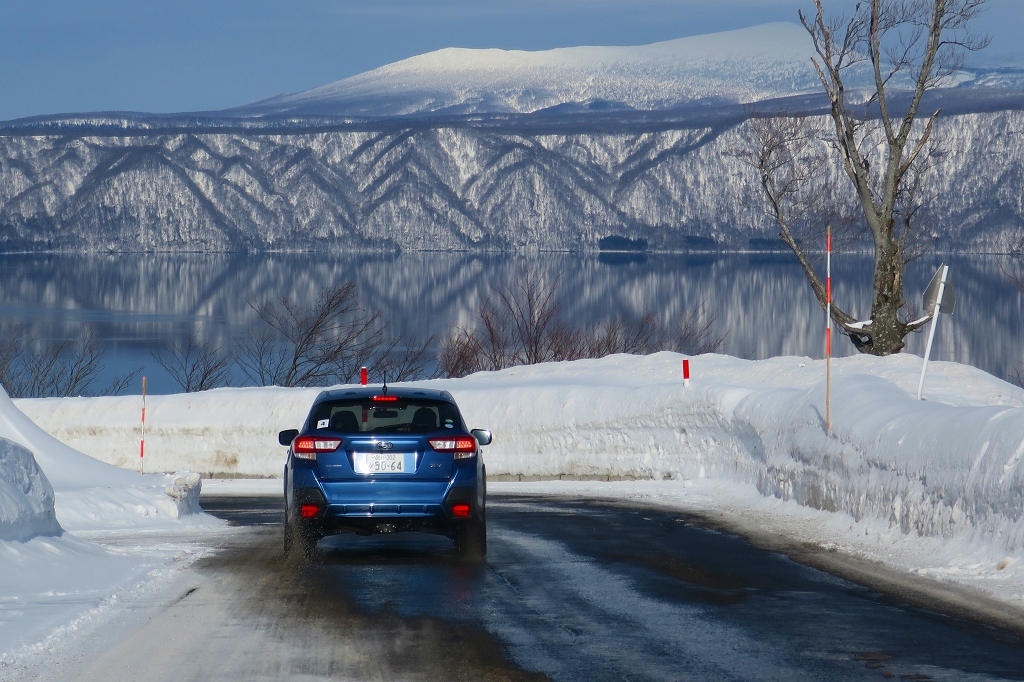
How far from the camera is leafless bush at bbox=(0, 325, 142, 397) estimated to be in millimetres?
59084

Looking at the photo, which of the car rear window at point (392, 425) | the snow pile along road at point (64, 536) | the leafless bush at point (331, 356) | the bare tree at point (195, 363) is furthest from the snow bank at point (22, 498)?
the bare tree at point (195, 363)

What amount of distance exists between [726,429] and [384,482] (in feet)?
35.1

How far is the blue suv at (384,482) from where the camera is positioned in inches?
404

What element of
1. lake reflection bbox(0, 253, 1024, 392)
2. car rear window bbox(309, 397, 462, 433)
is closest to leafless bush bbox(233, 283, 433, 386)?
lake reflection bbox(0, 253, 1024, 392)

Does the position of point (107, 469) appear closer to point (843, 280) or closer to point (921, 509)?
point (921, 509)

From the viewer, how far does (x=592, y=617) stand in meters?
7.79

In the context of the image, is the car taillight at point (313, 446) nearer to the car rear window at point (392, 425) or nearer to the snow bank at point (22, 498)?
the car rear window at point (392, 425)

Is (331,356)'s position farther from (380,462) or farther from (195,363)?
(380,462)

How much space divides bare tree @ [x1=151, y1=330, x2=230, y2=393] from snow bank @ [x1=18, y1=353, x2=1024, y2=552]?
33434mm

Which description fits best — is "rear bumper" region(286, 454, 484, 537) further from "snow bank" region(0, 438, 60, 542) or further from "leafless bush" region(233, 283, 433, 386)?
"leafless bush" region(233, 283, 433, 386)

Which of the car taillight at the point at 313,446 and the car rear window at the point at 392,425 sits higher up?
the car rear window at the point at 392,425

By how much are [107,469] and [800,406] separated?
29.1 feet

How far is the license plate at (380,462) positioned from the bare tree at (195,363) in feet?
166

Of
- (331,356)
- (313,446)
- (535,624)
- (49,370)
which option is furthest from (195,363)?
(535,624)
